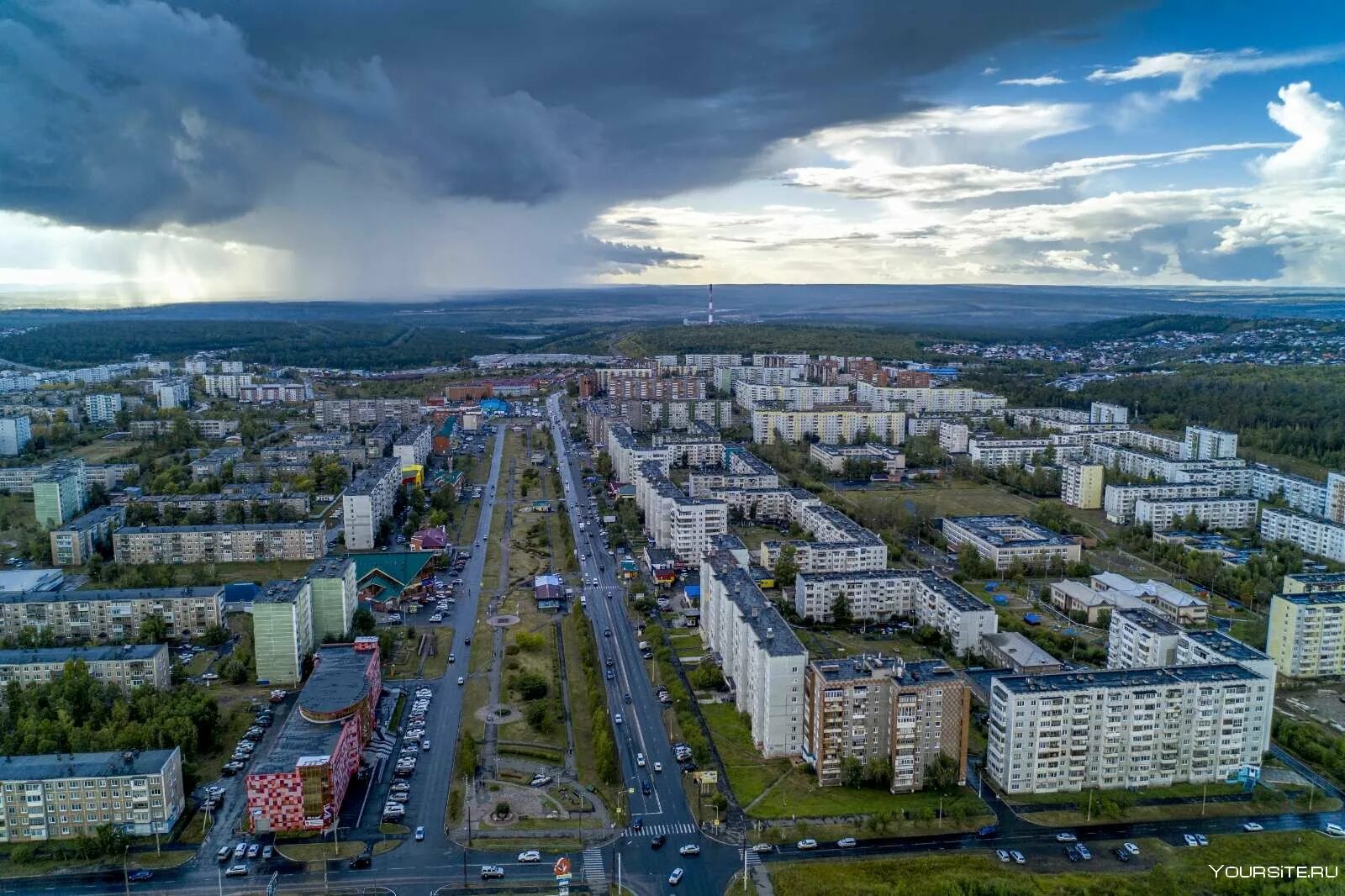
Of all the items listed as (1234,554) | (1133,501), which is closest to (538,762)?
(1234,554)

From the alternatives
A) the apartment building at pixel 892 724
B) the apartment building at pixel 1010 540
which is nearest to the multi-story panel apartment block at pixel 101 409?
the apartment building at pixel 1010 540

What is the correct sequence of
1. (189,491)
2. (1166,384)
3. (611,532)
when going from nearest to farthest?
(611,532) < (189,491) < (1166,384)

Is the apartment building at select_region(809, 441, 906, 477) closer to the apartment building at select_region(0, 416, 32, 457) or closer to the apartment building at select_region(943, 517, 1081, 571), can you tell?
the apartment building at select_region(943, 517, 1081, 571)

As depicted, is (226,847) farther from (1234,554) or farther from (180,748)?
(1234,554)

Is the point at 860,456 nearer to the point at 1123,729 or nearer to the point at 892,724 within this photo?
the point at 1123,729

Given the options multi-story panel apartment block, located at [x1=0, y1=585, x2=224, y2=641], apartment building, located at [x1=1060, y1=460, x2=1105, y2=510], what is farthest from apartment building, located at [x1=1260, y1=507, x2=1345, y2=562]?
multi-story panel apartment block, located at [x1=0, y1=585, x2=224, y2=641]

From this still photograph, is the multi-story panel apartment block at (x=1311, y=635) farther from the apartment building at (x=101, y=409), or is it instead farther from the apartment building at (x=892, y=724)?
the apartment building at (x=101, y=409)
